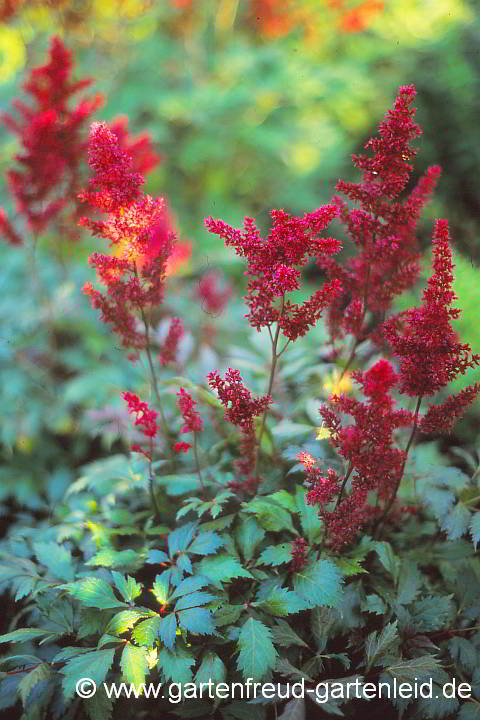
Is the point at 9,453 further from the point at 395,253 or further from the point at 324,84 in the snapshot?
the point at 324,84

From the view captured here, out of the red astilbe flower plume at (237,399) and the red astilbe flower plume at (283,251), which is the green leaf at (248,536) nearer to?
the red astilbe flower plume at (237,399)

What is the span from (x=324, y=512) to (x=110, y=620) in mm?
635

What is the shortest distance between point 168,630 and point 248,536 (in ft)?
1.14

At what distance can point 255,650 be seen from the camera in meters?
1.28

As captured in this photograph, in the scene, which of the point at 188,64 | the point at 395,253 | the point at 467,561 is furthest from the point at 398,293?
the point at 188,64

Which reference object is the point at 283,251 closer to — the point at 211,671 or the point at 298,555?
the point at 298,555

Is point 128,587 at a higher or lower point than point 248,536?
lower

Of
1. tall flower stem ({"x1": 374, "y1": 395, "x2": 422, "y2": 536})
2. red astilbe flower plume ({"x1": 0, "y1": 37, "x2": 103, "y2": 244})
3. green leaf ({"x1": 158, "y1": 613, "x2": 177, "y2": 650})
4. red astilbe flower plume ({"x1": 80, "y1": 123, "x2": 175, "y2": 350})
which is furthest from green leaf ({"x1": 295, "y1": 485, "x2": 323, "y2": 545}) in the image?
red astilbe flower plume ({"x1": 0, "y1": 37, "x2": 103, "y2": 244})

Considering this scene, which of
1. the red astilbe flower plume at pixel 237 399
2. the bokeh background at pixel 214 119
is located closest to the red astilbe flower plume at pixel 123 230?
the red astilbe flower plume at pixel 237 399

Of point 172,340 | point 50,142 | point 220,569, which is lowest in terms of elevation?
point 220,569

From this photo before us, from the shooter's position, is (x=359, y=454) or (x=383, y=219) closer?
(x=359, y=454)

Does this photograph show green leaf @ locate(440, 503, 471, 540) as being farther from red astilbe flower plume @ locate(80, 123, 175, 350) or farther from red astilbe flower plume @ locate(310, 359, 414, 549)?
red astilbe flower plume @ locate(80, 123, 175, 350)

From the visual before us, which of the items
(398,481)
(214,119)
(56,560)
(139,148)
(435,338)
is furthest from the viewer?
(214,119)

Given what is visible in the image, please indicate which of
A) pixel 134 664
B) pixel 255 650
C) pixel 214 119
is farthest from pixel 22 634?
pixel 214 119
